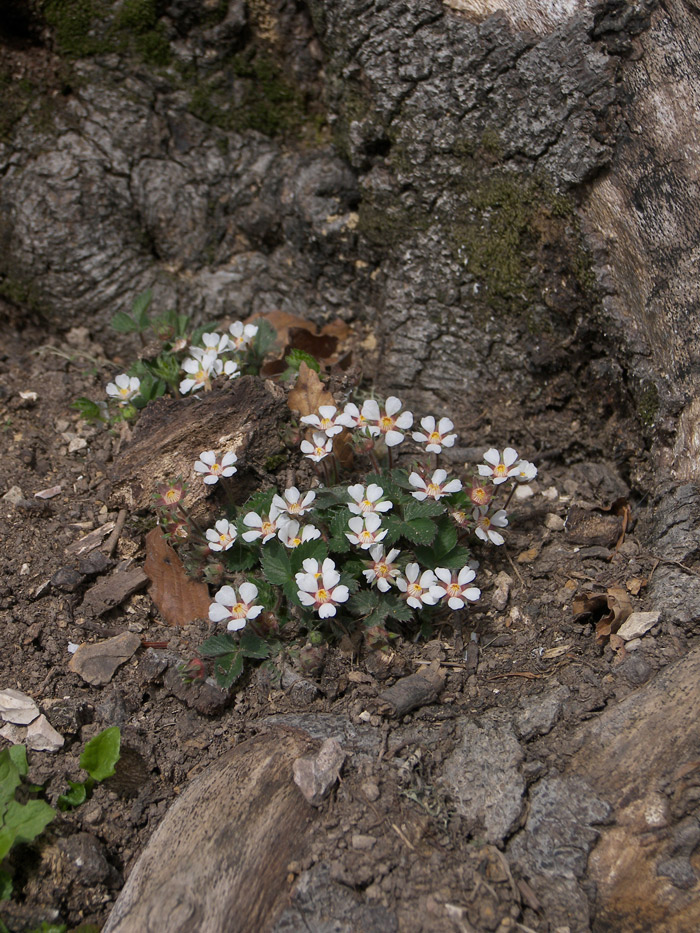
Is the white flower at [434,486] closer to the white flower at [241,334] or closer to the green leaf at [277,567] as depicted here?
the green leaf at [277,567]

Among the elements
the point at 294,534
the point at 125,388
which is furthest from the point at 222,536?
the point at 125,388

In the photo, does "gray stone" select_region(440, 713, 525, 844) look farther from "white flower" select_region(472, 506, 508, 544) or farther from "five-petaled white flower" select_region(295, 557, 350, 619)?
"white flower" select_region(472, 506, 508, 544)

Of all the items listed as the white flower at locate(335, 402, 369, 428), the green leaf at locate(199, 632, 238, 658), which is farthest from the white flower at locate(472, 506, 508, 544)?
the green leaf at locate(199, 632, 238, 658)

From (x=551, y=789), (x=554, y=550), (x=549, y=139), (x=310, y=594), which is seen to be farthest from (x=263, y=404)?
(x=551, y=789)

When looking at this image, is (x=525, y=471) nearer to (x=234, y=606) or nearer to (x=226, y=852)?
(x=234, y=606)

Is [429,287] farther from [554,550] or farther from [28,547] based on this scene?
[28,547]

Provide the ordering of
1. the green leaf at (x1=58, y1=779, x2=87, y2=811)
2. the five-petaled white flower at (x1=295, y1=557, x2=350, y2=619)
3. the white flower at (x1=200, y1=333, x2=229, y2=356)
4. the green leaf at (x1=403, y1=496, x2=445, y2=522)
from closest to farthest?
the green leaf at (x1=58, y1=779, x2=87, y2=811) → the five-petaled white flower at (x1=295, y1=557, x2=350, y2=619) → the green leaf at (x1=403, y1=496, x2=445, y2=522) → the white flower at (x1=200, y1=333, x2=229, y2=356)

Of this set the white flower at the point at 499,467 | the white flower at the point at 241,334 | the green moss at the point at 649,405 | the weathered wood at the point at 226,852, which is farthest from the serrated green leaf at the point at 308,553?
the green moss at the point at 649,405
